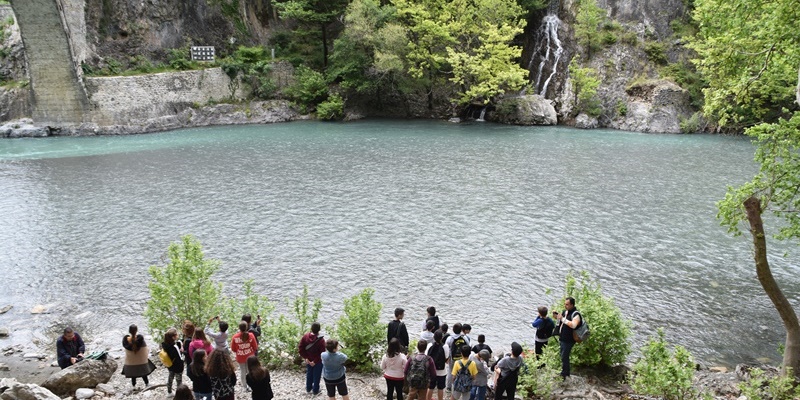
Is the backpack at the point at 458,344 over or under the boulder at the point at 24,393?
over

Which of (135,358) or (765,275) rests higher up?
(765,275)

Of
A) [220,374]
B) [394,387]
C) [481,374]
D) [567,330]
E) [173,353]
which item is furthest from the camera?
[567,330]

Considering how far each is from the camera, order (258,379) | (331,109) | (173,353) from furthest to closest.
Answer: (331,109)
(173,353)
(258,379)

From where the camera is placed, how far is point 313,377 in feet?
32.5

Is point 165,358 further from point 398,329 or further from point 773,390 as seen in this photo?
point 773,390

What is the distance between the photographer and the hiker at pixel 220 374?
8094mm

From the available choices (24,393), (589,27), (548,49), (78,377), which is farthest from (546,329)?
(548,49)

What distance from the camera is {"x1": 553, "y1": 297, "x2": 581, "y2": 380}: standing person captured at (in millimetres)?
10219

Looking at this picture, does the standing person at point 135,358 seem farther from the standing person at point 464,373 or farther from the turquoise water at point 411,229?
the standing person at point 464,373

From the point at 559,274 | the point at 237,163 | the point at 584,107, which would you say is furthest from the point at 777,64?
the point at 584,107

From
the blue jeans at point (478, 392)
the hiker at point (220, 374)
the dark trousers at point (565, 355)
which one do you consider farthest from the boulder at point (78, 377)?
the dark trousers at point (565, 355)

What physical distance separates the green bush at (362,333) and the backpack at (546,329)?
307 cm

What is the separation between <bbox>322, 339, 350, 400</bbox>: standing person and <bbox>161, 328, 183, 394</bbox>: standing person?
8.27ft

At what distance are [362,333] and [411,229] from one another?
9.98m
